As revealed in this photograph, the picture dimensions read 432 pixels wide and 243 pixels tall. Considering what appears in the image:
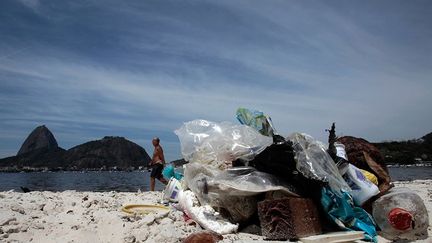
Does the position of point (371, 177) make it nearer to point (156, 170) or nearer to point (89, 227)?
point (89, 227)

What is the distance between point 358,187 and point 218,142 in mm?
1661

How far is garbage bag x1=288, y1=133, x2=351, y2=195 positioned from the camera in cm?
362

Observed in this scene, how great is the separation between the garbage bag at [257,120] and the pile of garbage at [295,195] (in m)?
0.25

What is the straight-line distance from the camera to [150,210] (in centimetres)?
468

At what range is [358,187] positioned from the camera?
3.91 meters

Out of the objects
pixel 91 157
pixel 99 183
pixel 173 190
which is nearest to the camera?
pixel 173 190

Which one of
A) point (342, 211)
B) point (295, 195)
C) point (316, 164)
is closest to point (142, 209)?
point (295, 195)

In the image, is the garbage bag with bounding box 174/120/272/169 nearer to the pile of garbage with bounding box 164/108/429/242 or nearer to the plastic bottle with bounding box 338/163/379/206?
the pile of garbage with bounding box 164/108/429/242

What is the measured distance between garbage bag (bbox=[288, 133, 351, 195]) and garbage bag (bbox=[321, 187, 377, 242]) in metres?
0.07

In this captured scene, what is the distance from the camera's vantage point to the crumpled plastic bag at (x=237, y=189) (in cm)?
365

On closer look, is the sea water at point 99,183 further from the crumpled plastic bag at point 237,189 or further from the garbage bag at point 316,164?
the garbage bag at point 316,164

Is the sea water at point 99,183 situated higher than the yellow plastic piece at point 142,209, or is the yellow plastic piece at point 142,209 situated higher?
the yellow plastic piece at point 142,209

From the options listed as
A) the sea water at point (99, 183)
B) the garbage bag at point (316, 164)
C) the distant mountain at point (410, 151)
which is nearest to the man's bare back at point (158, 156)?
the garbage bag at point (316, 164)

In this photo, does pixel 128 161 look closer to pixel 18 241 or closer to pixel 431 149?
pixel 431 149
